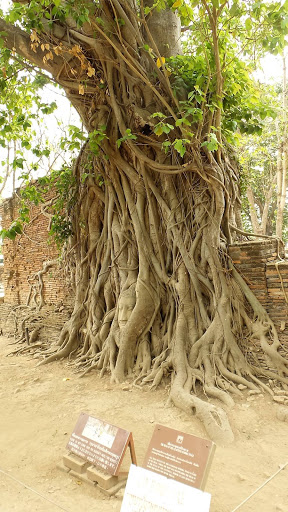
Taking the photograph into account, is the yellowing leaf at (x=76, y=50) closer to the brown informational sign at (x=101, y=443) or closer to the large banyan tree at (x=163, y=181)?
the large banyan tree at (x=163, y=181)

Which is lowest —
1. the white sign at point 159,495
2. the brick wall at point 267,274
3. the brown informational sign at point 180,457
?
the white sign at point 159,495

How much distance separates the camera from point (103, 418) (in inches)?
139

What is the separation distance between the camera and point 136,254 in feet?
16.6

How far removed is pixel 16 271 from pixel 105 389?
16.6 feet

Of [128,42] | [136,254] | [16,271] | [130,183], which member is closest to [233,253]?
[136,254]

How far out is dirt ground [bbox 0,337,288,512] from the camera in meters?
2.29

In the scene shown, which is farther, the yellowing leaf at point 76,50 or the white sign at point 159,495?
the yellowing leaf at point 76,50

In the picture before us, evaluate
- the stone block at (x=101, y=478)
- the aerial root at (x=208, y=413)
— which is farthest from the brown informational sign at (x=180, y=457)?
the aerial root at (x=208, y=413)

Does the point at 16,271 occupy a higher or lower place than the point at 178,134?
lower

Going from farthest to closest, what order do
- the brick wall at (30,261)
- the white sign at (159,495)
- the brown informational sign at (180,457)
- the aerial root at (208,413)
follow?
the brick wall at (30,261) → the aerial root at (208,413) → the brown informational sign at (180,457) → the white sign at (159,495)

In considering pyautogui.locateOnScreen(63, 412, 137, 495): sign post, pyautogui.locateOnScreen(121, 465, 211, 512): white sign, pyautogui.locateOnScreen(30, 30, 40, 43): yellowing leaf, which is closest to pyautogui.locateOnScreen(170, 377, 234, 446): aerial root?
pyautogui.locateOnScreen(63, 412, 137, 495): sign post

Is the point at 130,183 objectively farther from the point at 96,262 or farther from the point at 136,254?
the point at 96,262

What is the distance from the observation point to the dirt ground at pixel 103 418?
2.29 meters

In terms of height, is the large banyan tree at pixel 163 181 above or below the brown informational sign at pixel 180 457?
above
